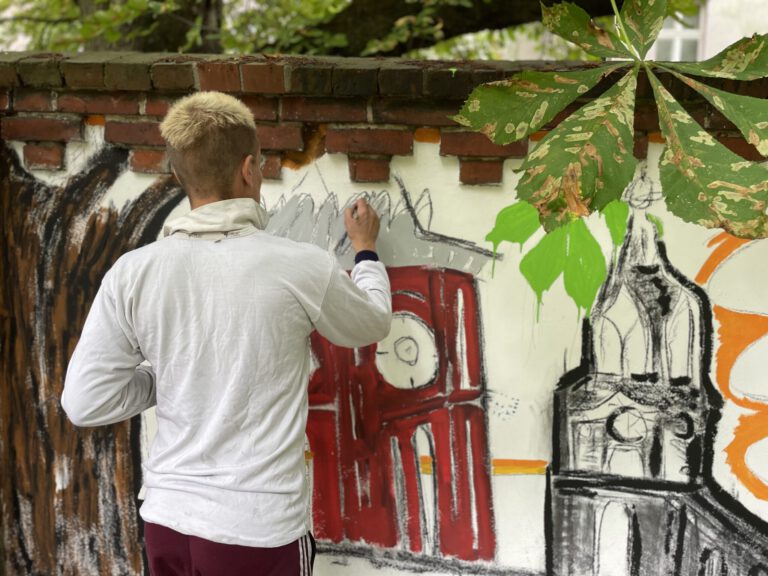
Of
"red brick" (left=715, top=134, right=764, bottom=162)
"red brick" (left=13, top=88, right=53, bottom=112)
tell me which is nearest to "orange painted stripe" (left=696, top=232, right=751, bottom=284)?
"red brick" (left=715, top=134, right=764, bottom=162)

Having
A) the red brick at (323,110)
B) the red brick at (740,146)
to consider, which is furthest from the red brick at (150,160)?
the red brick at (740,146)

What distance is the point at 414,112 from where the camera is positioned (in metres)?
2.61

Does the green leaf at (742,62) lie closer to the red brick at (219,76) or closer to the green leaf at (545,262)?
the green leaf at (545,262)

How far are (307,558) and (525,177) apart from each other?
1.27m

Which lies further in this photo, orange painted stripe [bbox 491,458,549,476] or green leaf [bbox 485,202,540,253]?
orange painted stripe [bbox 491,458,549,476]

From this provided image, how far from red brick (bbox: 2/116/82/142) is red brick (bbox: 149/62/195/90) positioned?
1.25ft

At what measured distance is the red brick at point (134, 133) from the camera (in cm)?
278

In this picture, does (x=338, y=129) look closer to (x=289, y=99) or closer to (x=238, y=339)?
(x=289, y=99)

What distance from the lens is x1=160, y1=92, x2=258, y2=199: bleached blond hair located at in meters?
2.11

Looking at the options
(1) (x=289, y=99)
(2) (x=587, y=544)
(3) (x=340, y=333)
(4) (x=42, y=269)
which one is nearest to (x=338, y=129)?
(1) (x=289, y=99)

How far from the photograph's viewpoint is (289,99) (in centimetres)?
268

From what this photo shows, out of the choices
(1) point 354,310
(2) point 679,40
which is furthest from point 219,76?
(2) point 679,40

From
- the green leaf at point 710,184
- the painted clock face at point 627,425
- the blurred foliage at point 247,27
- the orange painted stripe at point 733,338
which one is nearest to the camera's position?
the green leaf at point 710,184

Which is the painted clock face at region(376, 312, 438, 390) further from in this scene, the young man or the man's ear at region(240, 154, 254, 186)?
the man's ear at region(240, 154, 254, 186)
